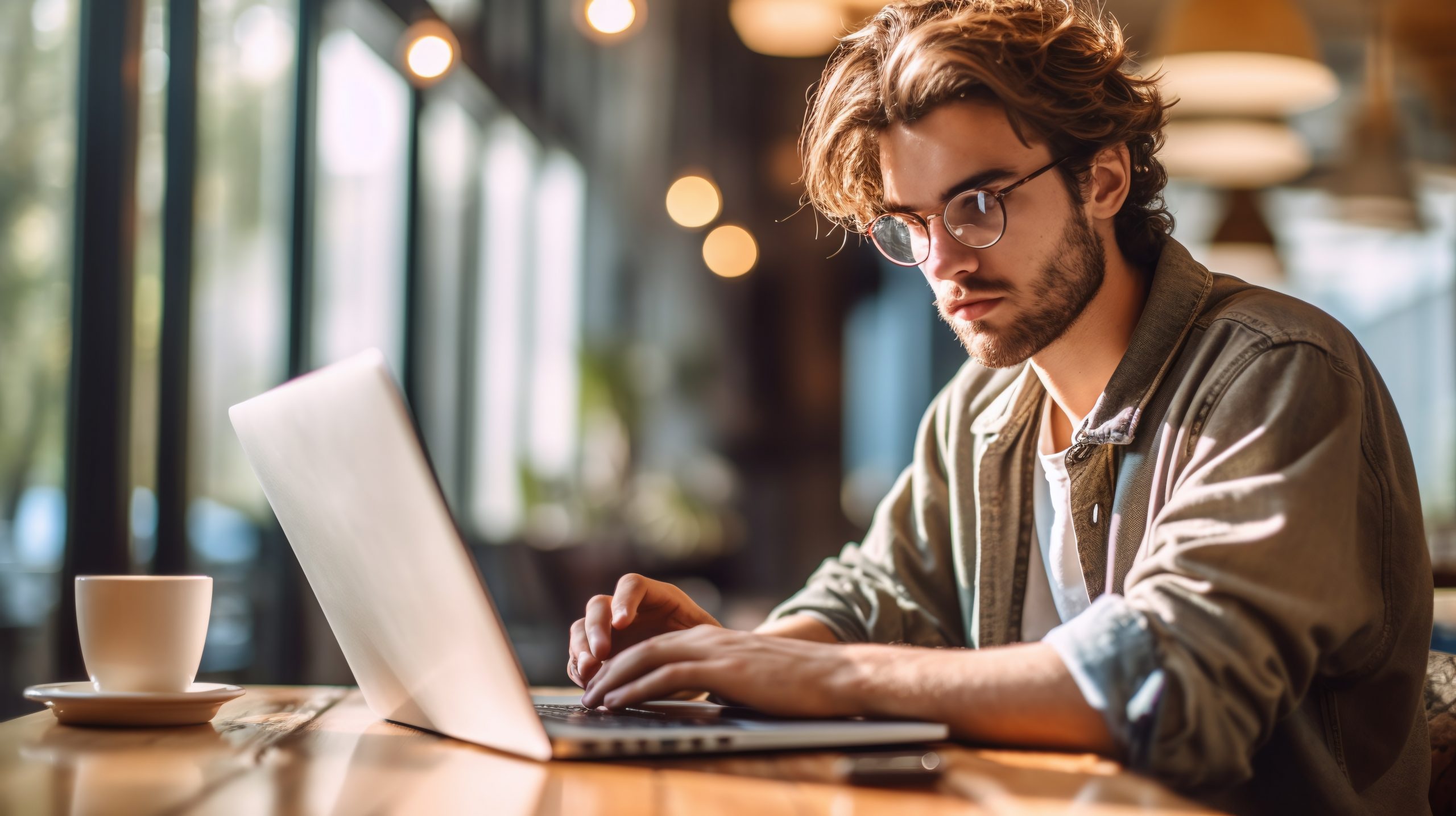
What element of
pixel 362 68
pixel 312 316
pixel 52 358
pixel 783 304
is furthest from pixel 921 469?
pixel 783 304

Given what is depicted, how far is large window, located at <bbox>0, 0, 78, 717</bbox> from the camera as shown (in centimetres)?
246

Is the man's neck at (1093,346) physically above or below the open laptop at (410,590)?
above

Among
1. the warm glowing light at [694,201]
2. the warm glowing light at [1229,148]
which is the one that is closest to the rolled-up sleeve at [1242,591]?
the warm glowing light at [1229,148]

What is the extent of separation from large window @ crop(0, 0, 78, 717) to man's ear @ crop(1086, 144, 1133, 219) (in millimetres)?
1983

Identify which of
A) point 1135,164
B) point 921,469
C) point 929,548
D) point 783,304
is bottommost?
point 929,548

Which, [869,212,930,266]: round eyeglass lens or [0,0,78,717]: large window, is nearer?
[869,212,930,266]: round eyeglass lens

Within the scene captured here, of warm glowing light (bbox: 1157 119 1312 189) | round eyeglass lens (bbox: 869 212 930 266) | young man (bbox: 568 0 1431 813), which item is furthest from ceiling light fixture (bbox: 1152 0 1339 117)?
round eyeglass lens (bbox: 869 212 930 266)

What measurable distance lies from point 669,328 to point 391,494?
8.66 m

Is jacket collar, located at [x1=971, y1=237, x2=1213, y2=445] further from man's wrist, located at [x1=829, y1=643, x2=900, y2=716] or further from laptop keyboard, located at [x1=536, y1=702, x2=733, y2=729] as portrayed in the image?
laptop keyboard, located at [x1=536, y1=702, x2=733, y2=729]

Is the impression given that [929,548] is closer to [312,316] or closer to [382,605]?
[382,605]

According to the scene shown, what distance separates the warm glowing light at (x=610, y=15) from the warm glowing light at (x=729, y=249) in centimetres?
560

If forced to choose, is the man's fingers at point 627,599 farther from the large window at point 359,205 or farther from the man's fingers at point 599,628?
the large window at point 359,205

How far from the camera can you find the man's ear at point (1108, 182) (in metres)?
1.60

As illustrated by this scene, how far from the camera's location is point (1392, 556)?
4.08 feet
